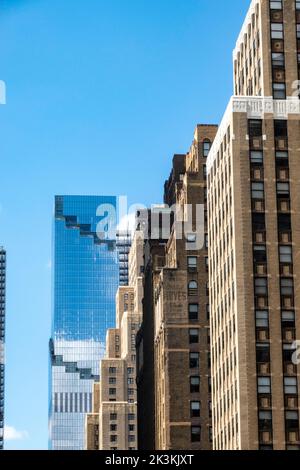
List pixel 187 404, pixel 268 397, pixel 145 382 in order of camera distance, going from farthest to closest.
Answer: pixel 145 382 → pixel 187 404 → pixel 268 397

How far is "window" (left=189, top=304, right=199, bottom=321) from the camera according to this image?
14838 centimetres

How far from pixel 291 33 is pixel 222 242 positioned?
23.3 m

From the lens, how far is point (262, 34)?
404 feet

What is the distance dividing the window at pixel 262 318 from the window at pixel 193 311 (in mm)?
36549

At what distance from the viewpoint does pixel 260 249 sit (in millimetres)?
113938

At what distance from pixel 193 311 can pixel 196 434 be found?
51.1 feet

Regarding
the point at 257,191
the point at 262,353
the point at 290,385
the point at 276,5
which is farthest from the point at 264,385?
the point at 276,5

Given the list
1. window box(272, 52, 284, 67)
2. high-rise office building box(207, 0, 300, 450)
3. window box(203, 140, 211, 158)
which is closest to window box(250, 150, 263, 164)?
high-rise office building box(207, 0, 300, 450)

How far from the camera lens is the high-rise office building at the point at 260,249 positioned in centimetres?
10912

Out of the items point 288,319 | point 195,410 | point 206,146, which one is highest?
point 206,146

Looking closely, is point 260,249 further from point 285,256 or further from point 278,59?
point 278,59
